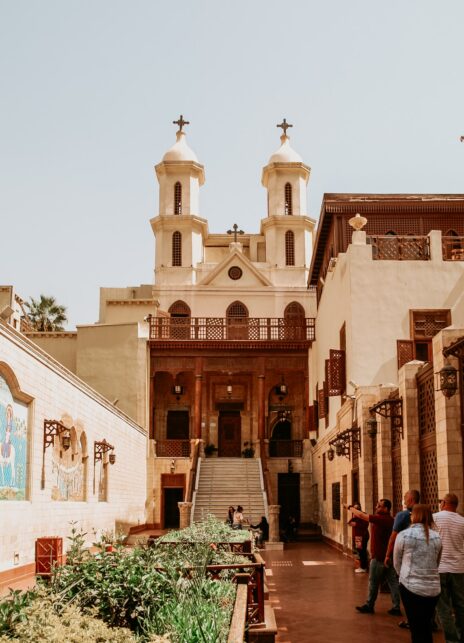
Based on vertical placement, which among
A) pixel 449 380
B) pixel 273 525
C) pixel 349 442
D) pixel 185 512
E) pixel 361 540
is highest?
pixel 449 380

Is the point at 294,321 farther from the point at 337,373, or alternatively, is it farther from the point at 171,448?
the point at 337,373

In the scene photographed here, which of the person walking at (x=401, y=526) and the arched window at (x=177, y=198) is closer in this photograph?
the person walking at (x=401, y=526)

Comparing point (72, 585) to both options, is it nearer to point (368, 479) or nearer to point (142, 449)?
point (368, 479)

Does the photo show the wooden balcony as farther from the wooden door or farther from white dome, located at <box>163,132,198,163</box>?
white dome, located at <box>163,132,198,163</box>

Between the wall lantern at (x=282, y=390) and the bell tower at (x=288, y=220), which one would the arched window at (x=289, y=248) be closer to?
the bell tower at (x=288, y=220)

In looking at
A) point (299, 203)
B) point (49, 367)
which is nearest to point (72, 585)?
point (49, 367)

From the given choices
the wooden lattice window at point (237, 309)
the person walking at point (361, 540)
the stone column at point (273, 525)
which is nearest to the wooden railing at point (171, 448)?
the stone column at point (273, 525)

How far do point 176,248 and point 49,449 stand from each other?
24256mm

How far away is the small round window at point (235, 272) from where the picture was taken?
40103 mm

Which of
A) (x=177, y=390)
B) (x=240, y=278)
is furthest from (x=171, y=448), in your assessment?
(x=240, y=278)

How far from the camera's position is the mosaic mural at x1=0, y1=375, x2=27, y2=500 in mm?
14188

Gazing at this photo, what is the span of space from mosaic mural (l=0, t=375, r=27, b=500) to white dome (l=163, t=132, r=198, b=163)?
90.8 ft

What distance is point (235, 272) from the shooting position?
132 ft

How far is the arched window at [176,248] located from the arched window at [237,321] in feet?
11.3
